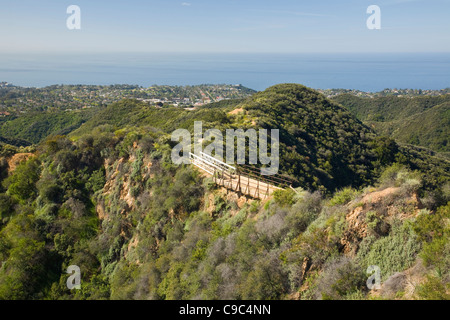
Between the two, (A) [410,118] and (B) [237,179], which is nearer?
(B) [237,179]

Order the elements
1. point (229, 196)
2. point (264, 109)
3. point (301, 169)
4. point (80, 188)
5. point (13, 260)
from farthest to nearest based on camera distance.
A: point (264, 109) → point (301, 169) → point (80, 188) → point (13, 260) → point (229, 196)

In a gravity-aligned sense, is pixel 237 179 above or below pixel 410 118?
below

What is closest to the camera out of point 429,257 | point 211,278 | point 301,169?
point 429,257

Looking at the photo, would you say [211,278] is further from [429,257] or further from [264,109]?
[264,109]

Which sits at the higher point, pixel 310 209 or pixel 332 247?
pixel 310 209

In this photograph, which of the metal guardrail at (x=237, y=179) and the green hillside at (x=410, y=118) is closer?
the metal guardrail at (x=237, y=179)

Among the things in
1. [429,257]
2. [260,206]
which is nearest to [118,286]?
[260,206]

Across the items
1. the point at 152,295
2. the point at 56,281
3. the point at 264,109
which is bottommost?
the point at 56,281

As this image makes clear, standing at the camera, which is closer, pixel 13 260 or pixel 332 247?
pixel 332 247

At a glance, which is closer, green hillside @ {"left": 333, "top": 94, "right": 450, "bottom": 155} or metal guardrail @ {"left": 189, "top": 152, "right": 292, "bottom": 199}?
metal guardrail @ {"left": 189, "top": 152, "right": 292, "bottom": 199}
